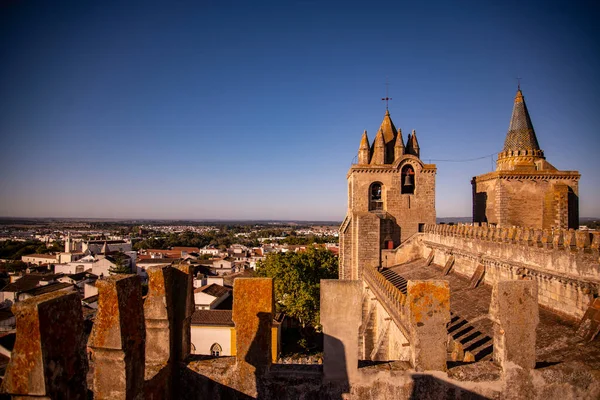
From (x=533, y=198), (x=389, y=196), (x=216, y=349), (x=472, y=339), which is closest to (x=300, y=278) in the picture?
(x=216, y=349)

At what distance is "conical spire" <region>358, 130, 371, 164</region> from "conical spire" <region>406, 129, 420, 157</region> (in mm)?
→ 3045

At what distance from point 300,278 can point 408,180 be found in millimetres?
11406

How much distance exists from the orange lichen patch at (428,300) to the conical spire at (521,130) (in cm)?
2429

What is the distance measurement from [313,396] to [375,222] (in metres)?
18.8

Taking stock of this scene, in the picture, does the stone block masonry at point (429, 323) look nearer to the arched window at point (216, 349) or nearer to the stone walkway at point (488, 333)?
the stone walkway at point (488, 333)

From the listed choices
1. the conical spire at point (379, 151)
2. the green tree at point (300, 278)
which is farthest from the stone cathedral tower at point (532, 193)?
the green tree at point (300, 278)

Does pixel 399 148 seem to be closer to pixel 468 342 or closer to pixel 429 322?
pixel 468 342

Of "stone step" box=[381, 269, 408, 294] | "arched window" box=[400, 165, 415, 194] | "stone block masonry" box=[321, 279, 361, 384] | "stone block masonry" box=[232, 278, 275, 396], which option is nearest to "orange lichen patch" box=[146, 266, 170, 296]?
"stone block masonry" box=[232, 278, 275, 396]

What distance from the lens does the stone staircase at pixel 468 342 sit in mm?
7558

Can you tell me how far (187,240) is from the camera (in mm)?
132875

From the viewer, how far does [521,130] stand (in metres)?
24.5

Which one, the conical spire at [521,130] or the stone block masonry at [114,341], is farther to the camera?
the conical spire at [521,130]

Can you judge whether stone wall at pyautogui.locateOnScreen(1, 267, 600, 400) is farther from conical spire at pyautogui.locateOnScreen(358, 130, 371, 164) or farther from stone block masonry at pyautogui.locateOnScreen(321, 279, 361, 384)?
conical spire at pyautogui.locateOnScreen(358, 130, 371, 164)

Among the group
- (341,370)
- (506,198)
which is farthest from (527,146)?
(341,370)
